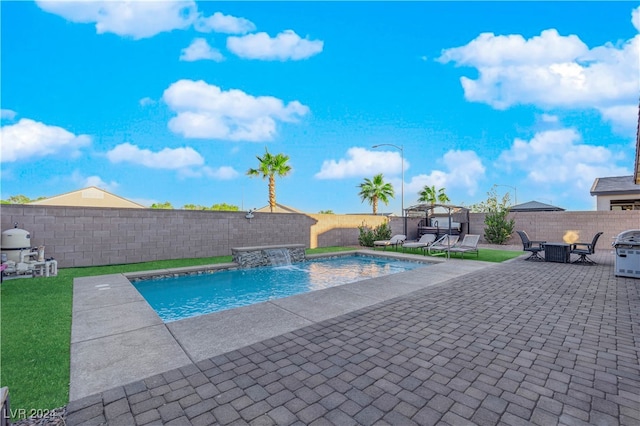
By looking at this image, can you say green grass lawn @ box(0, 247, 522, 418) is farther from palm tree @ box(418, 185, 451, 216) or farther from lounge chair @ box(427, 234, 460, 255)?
palm tree @ box(418, 185, 451, 216)

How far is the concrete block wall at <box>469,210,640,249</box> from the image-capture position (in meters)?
14.2

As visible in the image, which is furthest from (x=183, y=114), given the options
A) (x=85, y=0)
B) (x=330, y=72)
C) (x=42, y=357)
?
(x=42, y=357)

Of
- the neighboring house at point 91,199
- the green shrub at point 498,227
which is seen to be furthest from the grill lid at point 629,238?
the neighboring house at point 91,199

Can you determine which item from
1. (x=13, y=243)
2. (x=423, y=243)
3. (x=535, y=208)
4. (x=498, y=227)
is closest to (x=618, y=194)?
(x=535, y=208)

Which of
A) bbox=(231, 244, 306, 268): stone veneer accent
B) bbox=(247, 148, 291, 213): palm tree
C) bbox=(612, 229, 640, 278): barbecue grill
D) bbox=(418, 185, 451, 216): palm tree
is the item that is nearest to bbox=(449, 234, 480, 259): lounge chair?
bbox=(612, 229, 640, 278): barbecue grill

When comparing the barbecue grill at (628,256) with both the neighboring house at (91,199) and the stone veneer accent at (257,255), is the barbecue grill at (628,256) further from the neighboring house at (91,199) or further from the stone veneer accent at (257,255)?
the neighboring house at (91,199)

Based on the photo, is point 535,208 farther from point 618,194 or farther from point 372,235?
point 372,235

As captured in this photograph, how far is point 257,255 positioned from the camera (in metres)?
10.9

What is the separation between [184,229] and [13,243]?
15.6 feet

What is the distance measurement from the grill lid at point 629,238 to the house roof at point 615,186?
50.4ft

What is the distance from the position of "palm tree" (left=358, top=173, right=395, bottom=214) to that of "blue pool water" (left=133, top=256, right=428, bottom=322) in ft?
50.9

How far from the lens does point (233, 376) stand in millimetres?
2615

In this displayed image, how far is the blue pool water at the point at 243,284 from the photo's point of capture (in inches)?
251

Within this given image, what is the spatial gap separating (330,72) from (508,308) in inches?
662
